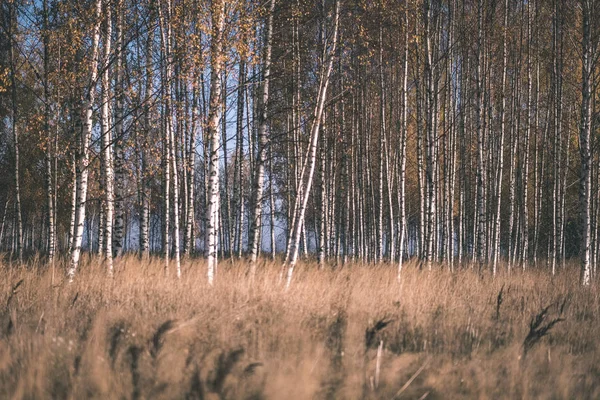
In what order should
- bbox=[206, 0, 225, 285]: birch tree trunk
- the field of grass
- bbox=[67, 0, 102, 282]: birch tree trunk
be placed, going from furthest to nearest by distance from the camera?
bbox=[206, 0, 225, 285]: birch tree trunk → bbox=[67, 0, 102, 282]: birch tree trunk → the field of grass

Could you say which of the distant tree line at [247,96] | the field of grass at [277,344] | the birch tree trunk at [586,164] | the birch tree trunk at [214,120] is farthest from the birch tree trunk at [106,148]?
the birch tree trunk at [586,164]

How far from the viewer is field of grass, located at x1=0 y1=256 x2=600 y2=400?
12.0 feet

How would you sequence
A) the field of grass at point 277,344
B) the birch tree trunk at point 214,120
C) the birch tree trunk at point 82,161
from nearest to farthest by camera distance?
the field of grass at point 277,344, the birch tree trunk at point 82,161, the birch tree trunk at point 214,120

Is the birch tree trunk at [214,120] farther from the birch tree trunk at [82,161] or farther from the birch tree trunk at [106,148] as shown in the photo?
the birch tree trunk at [82,161]

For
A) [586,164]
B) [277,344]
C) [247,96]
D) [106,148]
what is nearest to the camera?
[277,344]

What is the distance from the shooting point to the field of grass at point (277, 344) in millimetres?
3664

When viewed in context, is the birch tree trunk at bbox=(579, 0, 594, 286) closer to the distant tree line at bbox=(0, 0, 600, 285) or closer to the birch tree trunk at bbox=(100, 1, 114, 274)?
Answer: the distant tree line at bbox=(0, 0, 600, 285)

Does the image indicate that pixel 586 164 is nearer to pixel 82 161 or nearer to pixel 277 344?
pixel 277 344

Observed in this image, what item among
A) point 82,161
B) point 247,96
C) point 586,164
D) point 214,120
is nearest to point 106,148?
point 82,161

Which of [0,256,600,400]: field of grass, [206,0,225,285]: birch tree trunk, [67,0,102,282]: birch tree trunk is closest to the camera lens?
[0,256,600,400]: field of grass

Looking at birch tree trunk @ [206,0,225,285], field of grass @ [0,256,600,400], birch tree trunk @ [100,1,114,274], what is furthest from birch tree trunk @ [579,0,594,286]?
birch tree trunk @ [100,1,114,274]

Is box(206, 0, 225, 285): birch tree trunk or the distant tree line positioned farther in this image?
the distant tree line

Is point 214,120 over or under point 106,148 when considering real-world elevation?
over

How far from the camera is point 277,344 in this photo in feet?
15.5
